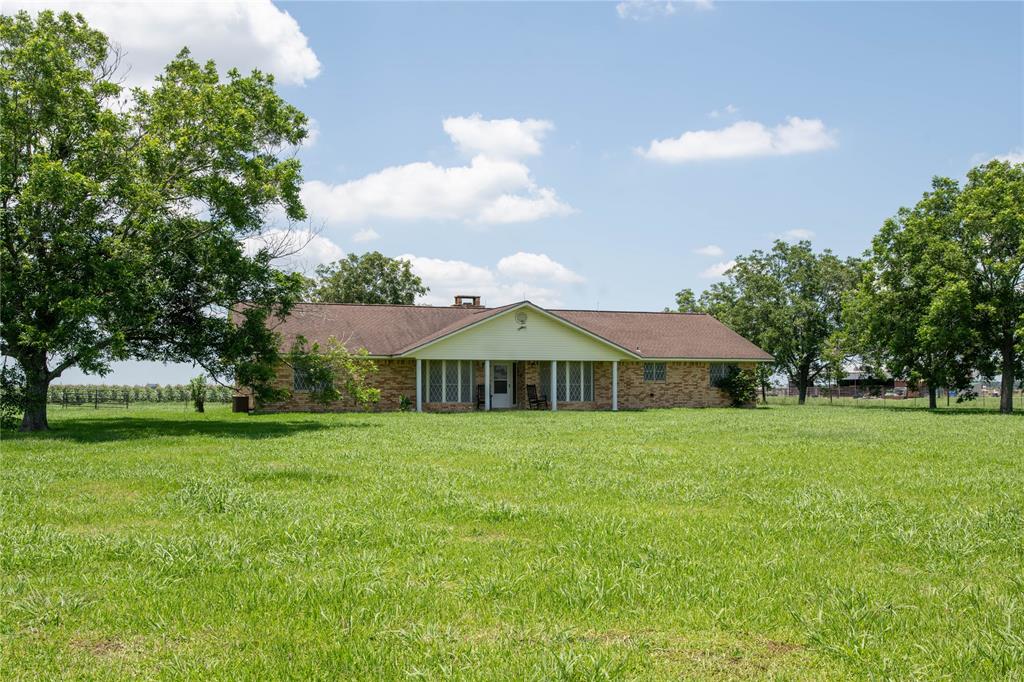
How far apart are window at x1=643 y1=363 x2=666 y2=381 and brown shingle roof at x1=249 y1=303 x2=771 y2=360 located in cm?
74

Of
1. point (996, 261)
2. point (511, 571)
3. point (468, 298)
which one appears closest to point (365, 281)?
point (468, 298)

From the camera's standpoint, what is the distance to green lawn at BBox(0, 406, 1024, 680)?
4.44 metres

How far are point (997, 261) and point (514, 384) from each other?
22192mm

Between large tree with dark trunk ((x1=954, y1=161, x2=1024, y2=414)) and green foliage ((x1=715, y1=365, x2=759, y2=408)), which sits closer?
large tree with dark trunk ((x1=954, y1=161, x2=1024, y2=414))

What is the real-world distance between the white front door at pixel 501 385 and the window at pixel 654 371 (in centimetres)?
675

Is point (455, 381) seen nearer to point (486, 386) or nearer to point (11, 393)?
point (486, 386)

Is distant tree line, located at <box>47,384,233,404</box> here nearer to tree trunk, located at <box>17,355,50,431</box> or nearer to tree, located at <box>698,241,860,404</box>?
tree trunk, located at <box>17,355,50,431</box>

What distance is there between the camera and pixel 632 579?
5797mm

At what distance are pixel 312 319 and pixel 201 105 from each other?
13985 millimetres

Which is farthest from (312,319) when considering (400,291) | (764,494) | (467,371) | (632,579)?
(632,579)

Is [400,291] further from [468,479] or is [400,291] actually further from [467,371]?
[468,479]

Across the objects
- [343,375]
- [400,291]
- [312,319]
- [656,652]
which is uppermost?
[400,291]

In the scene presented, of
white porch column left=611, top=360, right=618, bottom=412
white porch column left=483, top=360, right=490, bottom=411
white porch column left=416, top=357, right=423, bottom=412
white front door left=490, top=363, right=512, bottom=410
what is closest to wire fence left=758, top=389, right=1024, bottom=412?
white porch column left=611, top=360, right=618, bottom=412

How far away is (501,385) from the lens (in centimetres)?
3662
